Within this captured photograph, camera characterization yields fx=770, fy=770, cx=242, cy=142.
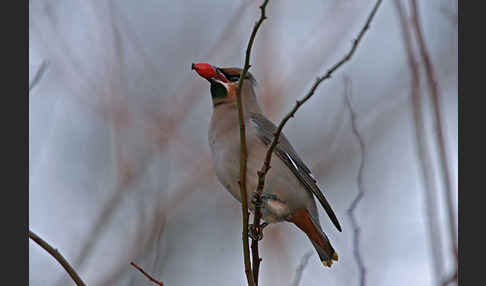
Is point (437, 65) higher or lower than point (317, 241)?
higher

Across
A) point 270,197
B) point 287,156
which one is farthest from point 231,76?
point 270,197

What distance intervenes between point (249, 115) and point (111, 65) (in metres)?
1.14

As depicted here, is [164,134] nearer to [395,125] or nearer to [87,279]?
[87,279]

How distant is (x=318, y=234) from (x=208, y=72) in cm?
127

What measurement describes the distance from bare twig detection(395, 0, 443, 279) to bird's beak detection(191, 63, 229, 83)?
1390 millimetres

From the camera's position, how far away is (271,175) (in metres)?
4.97

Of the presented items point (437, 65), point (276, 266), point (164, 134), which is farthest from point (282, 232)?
point (437, 65)

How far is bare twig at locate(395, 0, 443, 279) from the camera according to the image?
312 cm

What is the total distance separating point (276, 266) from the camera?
5113mm

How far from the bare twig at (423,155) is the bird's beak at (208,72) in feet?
4.56

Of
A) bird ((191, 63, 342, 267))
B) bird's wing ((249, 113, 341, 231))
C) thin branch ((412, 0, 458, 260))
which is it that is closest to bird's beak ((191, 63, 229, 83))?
bird ((191, 63, 342, 267))

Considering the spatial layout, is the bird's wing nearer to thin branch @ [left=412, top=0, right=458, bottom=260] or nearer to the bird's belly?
the bird's belly

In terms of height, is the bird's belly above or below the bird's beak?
below

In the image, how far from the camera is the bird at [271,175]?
15.8 ft
